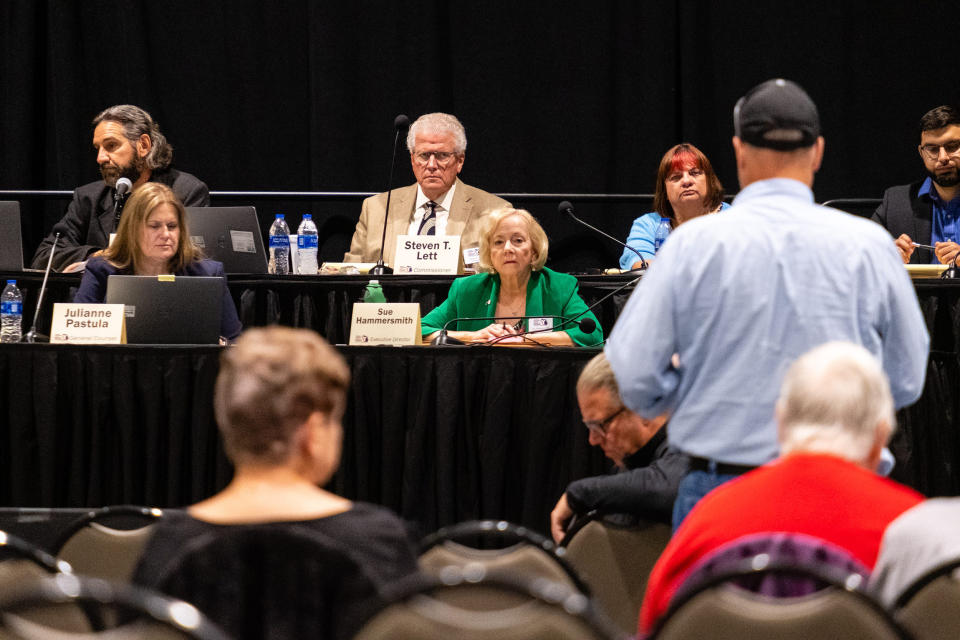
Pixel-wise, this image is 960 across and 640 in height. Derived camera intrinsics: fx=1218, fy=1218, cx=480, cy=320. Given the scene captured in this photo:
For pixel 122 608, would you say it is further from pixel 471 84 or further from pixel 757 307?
pixel 471 84

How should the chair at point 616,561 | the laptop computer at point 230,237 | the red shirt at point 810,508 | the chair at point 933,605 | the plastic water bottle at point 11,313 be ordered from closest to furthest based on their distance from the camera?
the chair at point 933,605, the red shirt at point 810,508, the chair at point 616,561, the plastic water bottle at point 11,313, the laptop computer at point 230,237

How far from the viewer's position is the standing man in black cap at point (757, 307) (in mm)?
2086

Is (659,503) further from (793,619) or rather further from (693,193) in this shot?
(693,193)

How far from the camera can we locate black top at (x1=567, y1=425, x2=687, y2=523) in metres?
2.53

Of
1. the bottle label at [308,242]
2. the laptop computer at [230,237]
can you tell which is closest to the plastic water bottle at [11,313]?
the laptop computer at [230,237]

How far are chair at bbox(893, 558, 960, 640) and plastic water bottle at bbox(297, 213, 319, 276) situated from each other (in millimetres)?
3562

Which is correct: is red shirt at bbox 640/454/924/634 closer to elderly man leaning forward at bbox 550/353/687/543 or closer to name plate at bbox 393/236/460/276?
elderly man leaning forward at bbox 550/353/687/543

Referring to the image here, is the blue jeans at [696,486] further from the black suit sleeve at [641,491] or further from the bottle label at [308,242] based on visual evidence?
the bottle label at [308,242]

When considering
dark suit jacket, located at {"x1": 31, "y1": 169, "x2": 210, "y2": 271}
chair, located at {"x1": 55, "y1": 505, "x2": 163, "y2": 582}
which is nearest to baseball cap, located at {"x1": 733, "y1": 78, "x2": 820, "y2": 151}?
chair, located at {"x1": 55, "y1": 505, "x2": 163, "y2": 582}

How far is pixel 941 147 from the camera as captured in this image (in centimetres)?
494

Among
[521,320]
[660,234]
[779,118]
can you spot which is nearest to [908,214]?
[660,234]

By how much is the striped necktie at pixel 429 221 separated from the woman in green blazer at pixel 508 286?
877mm

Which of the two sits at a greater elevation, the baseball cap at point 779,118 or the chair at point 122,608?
the baseball cap at point 779,118

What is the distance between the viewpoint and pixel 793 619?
55.7 inches
